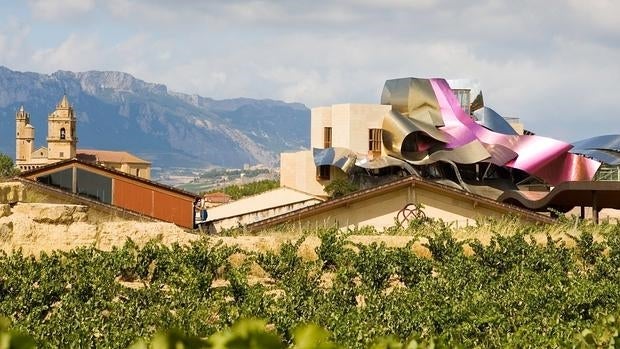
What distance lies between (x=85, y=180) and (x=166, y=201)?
2.43 meters

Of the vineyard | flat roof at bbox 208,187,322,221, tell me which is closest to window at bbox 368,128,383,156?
flat roof at bbox 208,187,322,221

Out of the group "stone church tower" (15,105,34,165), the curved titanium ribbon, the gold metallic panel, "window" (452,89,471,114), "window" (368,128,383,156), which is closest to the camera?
the curved titanium ribbon

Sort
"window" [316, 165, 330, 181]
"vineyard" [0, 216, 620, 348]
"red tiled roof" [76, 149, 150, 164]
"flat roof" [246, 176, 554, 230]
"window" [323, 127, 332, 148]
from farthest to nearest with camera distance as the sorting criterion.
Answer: "red tiled roof" [76, 149, 150, 164]
"window" [323, 127, 332, 148]
"window" [316, 165, 330, 181]
"flat roof" [246, 176, 554, 230]
"vineyard" [0, 216, 620, 348]

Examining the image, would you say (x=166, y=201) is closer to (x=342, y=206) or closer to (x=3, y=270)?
(x=342, y=206)

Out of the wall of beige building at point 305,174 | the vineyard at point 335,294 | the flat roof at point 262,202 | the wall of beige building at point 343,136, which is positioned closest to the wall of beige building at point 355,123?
the wall of beige building at point 343,136

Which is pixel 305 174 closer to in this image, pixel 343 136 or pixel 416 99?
pixel 343 136

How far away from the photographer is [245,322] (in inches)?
96.7

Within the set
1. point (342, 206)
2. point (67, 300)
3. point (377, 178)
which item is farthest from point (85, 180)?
point (377, 178)

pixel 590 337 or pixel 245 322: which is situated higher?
pixel 245 322

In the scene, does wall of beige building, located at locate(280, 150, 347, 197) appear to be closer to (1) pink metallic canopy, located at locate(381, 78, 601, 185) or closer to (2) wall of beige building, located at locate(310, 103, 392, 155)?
(2) wall of beige building, located at locate(310, 103, 392, 155)

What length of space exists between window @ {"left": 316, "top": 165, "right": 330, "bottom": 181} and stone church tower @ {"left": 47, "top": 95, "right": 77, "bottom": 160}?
74305 mm

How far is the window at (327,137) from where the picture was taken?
5750 cm

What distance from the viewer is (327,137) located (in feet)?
190

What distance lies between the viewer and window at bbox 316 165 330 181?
54.8m
